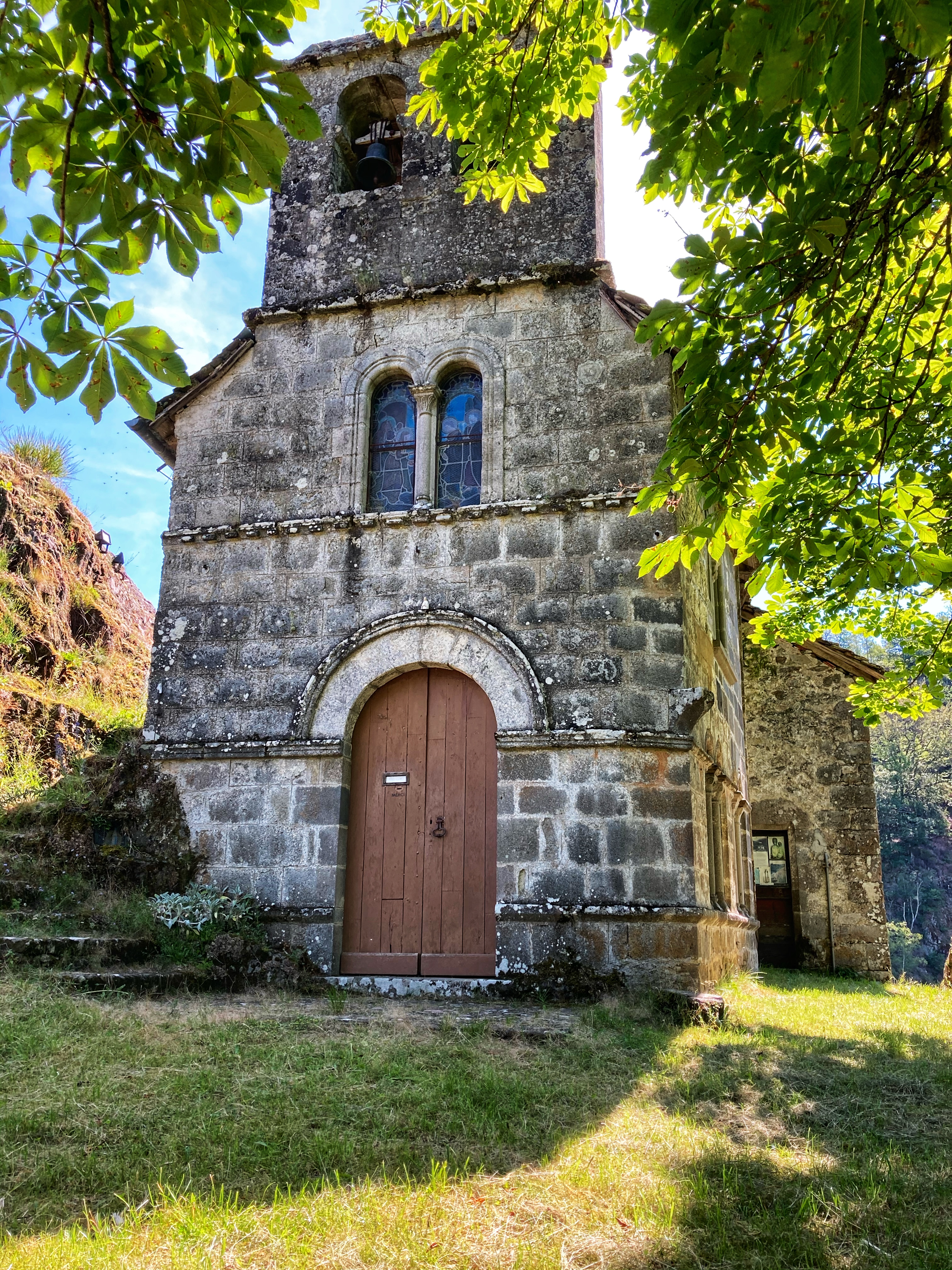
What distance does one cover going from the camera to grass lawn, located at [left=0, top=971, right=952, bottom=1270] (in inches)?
109

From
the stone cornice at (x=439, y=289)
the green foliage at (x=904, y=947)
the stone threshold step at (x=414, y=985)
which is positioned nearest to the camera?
the stone threshold step at (x=414, y=985)

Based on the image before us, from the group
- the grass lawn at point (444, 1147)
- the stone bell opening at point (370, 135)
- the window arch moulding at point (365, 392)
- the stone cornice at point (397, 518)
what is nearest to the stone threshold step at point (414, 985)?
the grass lawn at point (444, 1147)

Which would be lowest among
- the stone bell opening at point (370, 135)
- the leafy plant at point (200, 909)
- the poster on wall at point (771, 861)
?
the leafy plant at point (200, 909)

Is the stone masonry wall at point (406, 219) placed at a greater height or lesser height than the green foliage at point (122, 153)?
greater

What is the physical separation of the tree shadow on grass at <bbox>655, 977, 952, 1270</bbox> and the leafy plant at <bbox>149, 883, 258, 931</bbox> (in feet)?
11.8

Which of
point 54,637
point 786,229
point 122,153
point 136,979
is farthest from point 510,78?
point 54,637

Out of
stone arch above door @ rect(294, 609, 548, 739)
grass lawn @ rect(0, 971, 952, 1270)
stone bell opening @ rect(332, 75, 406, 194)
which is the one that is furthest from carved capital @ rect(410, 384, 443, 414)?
grass lawn @ rect(0, 971, 952, 1270)

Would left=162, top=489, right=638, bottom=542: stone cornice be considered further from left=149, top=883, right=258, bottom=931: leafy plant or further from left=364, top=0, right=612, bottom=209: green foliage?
left=149, top=883, right=258, bottom=931: leafy plant

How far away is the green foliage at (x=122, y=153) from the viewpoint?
8.07 feet

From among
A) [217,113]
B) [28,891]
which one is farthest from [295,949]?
[217,113]

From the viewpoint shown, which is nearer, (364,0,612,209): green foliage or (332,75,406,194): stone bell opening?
(364,0,612,209): green foliage

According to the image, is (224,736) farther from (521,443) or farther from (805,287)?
(805,287)

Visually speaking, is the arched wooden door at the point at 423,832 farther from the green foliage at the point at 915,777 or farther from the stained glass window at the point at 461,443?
the green foliage at the point at 915,777

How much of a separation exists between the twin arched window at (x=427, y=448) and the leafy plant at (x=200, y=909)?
341cm
